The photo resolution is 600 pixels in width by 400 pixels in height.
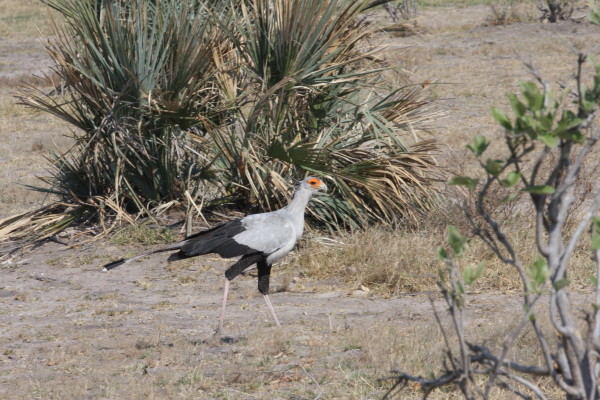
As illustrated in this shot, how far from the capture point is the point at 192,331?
270 inches

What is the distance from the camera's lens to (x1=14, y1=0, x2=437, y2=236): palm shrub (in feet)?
29.2

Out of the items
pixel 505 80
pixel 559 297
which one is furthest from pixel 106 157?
pixel 505 80

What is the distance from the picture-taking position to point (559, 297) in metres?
3.22

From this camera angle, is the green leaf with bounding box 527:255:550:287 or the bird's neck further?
the bird's neck

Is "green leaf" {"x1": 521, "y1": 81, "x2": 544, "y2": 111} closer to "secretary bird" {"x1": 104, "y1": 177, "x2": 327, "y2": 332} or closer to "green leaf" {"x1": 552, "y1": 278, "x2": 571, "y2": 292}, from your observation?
"green leaf" {"x1": 552, "y1": 278, "x2": 571, "y2": 292}

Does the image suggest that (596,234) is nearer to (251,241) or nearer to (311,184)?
(251,241)

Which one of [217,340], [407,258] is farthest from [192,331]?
[407,258]

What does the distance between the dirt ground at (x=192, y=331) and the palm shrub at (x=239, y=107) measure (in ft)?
3.27

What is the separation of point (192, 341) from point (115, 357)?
624 mm

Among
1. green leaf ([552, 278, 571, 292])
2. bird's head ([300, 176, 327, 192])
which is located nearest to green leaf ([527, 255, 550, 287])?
green leaf ([552, 278, 571, 292])

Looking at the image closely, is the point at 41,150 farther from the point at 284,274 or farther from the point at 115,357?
the point at 115,357

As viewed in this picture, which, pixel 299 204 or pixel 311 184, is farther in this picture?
pixel 311 184

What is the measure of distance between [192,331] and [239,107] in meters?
3.23

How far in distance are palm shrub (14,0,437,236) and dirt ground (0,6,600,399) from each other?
997 mm
